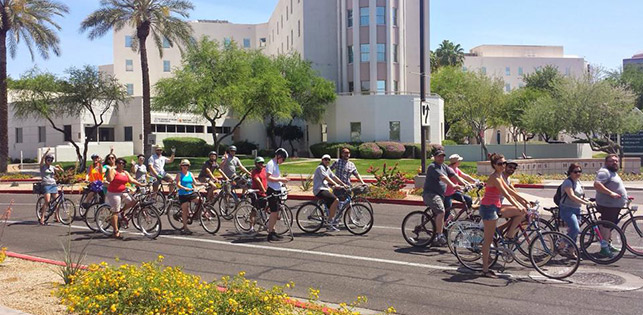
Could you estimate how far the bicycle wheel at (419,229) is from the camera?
1076 centimetres

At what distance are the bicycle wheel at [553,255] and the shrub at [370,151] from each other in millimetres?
33617

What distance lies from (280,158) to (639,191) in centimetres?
1726

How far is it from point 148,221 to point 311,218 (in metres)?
3.61

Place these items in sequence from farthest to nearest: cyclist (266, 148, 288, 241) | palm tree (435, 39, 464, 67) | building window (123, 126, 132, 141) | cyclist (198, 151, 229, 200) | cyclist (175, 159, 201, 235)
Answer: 1. palm tree (435, 39, 464, 67)
2. building window (123, 126, 132, 141)
3. cyclist (198, 151, 229, 200)
4. cyclist (175, 159, 201, 235)
5. cyclist (266, 148, 288, 241)

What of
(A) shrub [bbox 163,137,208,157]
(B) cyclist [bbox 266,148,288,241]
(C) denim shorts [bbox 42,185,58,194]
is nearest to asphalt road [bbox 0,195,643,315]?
(B) cyclist [bbox 266,148,288,241]

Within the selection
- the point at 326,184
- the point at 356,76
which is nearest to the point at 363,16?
the point at 356,76

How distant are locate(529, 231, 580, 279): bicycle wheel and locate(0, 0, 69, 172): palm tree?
1292 inches

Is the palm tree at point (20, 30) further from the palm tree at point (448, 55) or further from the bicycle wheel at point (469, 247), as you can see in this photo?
the palm tree at point (448, 55)

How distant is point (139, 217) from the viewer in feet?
41.1

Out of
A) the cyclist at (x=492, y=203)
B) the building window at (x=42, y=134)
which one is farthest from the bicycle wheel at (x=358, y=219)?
the building window at (x=42, y=134)

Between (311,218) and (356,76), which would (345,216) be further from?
(356,76)

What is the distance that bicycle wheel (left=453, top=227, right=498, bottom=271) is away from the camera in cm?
914

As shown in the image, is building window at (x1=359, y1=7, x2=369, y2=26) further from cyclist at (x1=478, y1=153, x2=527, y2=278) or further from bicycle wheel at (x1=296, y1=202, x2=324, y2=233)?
cyclist at (x1=478, y1=153, x2=527, y2=278)

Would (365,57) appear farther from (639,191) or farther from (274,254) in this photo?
(274,254)
